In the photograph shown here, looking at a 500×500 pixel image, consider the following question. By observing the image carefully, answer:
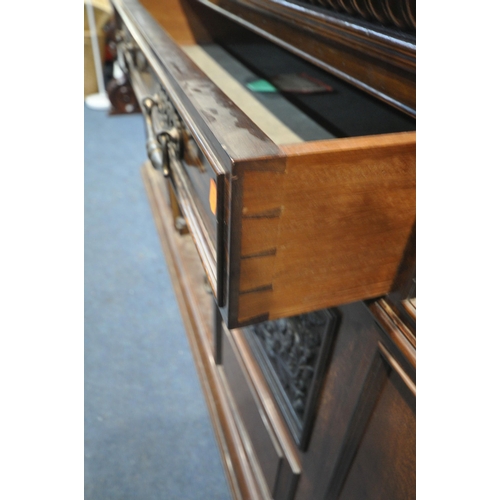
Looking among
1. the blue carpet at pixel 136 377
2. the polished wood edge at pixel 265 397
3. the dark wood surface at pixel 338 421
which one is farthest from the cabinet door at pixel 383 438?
the blue carpet at pixel 136 377

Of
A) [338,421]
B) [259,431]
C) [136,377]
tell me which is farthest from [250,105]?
[136,377]

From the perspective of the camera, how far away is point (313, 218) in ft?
1.04

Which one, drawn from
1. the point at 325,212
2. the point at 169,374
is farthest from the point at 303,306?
the point at 169,374

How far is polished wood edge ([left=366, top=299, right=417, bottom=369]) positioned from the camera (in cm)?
38

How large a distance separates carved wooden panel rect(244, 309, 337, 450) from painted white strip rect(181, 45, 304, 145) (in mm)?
220

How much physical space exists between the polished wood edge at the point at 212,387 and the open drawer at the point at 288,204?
643mm

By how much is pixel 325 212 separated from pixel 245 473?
30.1 inches

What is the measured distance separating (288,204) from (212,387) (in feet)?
2.86

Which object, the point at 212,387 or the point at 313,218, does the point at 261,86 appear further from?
the point at 212,387

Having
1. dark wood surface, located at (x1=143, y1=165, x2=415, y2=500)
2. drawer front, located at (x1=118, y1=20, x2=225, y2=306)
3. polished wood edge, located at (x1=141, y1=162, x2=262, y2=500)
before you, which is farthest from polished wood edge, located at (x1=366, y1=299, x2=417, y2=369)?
polished wood edge, located at (x1=141, y1=162, x2=262, y2=500)

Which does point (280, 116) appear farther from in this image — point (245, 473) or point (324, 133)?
point (245, 473)

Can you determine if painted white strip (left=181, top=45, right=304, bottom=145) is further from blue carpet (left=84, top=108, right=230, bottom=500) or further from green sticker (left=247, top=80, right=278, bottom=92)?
blue carpet (left=84, top=108, right=230, bottom=500)

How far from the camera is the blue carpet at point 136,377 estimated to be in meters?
0.95

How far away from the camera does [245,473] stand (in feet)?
2.92
